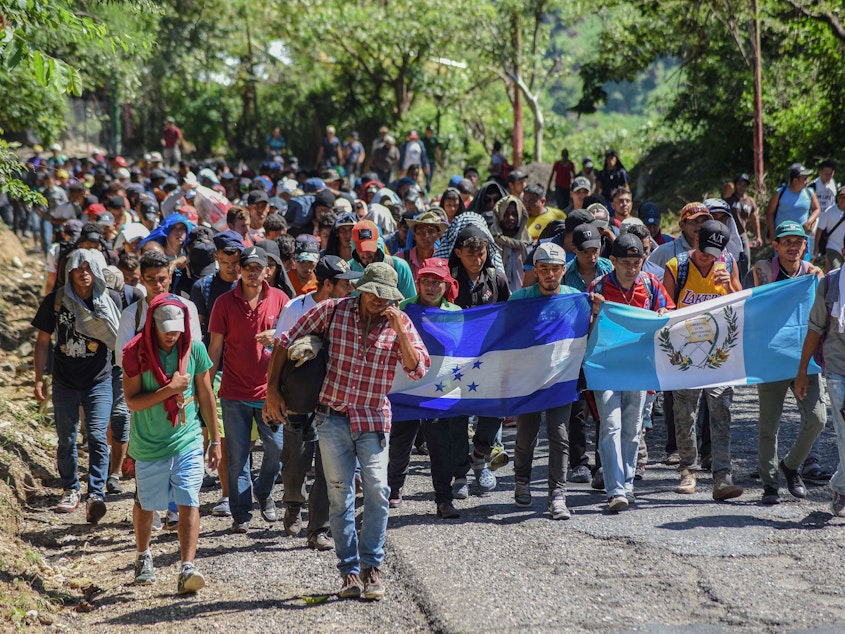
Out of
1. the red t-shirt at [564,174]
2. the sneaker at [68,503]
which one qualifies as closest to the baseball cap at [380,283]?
the sneaker at [68,503]

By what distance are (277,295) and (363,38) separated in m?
27.1

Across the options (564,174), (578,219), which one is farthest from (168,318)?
(564,174)

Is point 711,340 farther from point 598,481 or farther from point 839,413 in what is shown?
point 598,481

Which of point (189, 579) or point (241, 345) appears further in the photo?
point (241, 345)

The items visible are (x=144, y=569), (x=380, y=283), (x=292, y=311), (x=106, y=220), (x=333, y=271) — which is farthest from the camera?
(x=106, y=220)

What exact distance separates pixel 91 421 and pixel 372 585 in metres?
3.47

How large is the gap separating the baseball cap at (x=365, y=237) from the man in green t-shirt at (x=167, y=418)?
2.18 metres

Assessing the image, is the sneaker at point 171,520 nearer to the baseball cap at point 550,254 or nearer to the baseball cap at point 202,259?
the baseball cap at point 202,259

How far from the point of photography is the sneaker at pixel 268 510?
8.23 metres

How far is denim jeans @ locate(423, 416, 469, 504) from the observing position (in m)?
7.97

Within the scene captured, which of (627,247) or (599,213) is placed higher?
(599,213)

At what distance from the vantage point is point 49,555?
26.3 ft

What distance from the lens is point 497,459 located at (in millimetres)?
8766

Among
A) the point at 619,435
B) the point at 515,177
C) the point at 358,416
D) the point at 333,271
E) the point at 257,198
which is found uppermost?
the point at 515,177
